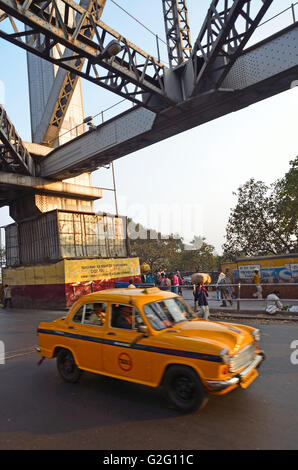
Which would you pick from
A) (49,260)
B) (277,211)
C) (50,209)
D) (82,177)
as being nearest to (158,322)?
(49,260)

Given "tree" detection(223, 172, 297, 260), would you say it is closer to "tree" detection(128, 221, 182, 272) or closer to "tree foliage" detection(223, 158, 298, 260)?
"tree foliage" detection(223, 158, 298, 260)

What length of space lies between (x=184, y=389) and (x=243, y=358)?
99cm

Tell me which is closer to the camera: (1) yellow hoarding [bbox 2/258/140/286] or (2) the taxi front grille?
(2) the taxi front grille

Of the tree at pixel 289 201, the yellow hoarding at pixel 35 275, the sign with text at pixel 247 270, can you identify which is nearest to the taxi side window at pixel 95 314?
the yellow hoarding at pixel 35 275

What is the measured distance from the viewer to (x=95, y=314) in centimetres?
558

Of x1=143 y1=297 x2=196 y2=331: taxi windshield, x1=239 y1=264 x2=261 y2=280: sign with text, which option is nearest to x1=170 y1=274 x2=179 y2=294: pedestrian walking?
x1=239 y1=264 x2=261 y2=280: sign with text

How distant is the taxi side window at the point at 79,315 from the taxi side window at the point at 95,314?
106 mm

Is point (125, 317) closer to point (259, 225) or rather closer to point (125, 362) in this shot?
point (125, 362)

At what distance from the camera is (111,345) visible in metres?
5.08

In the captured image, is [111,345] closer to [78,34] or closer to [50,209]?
[78,34]

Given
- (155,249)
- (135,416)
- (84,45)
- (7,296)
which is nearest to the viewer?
(135,416)

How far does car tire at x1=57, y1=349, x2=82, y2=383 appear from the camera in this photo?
5.62 meters

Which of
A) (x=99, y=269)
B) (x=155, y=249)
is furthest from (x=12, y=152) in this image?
(x=155, y=249)

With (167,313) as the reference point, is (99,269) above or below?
above
